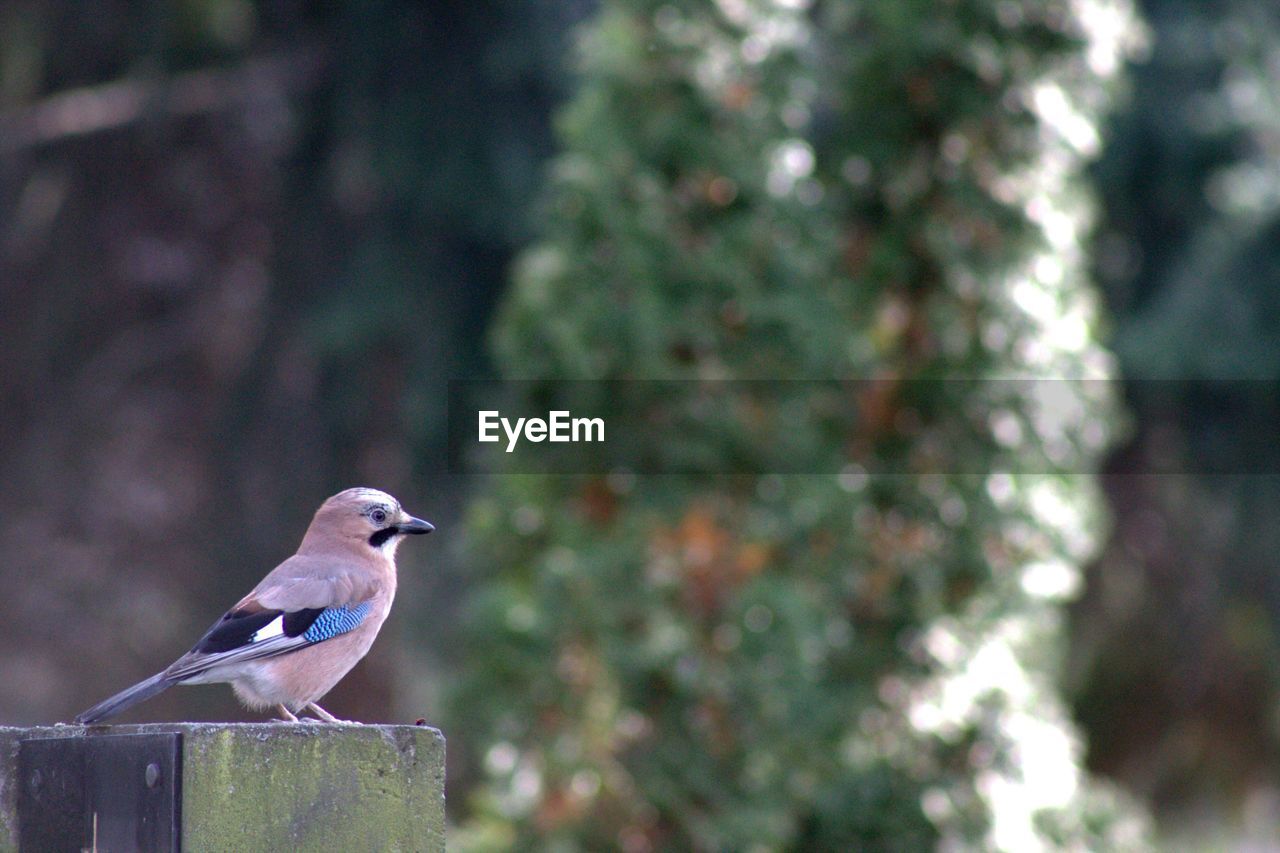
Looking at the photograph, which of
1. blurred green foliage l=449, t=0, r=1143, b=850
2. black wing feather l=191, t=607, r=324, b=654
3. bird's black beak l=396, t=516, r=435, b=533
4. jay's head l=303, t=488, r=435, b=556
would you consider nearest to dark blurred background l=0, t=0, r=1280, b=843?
blurred green foliage l=449, t=0, r=1143, b=850

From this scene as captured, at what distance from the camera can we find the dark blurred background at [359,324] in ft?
37.6

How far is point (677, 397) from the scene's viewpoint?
670 centimetres

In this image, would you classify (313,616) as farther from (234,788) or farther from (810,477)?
(810,477)

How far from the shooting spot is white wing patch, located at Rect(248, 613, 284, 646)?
2914 millimetres

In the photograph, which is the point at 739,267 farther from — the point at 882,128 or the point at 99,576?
the point at 99,576

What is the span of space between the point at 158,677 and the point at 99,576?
38.1ft

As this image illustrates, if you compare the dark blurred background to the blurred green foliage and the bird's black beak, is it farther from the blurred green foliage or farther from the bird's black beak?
the bird's black beak

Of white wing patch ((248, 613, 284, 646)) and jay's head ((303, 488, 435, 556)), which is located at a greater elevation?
jay's head ((303, 488, 435, 556))

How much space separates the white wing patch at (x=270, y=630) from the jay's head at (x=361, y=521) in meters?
0.22

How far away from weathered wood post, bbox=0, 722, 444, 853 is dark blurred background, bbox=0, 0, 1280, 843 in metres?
8.17

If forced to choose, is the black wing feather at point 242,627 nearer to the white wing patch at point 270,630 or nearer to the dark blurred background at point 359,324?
the white wing patch at point 270,630

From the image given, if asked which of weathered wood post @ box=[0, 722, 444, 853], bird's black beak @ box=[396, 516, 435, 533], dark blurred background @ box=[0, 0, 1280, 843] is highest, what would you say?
dark blurred background @ box=[0, 0, 1280, 843]

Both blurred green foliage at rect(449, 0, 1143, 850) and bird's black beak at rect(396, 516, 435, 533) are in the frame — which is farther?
blurred green foliage at rect(449, 0, 1143, 850)

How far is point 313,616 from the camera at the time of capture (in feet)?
9.95
